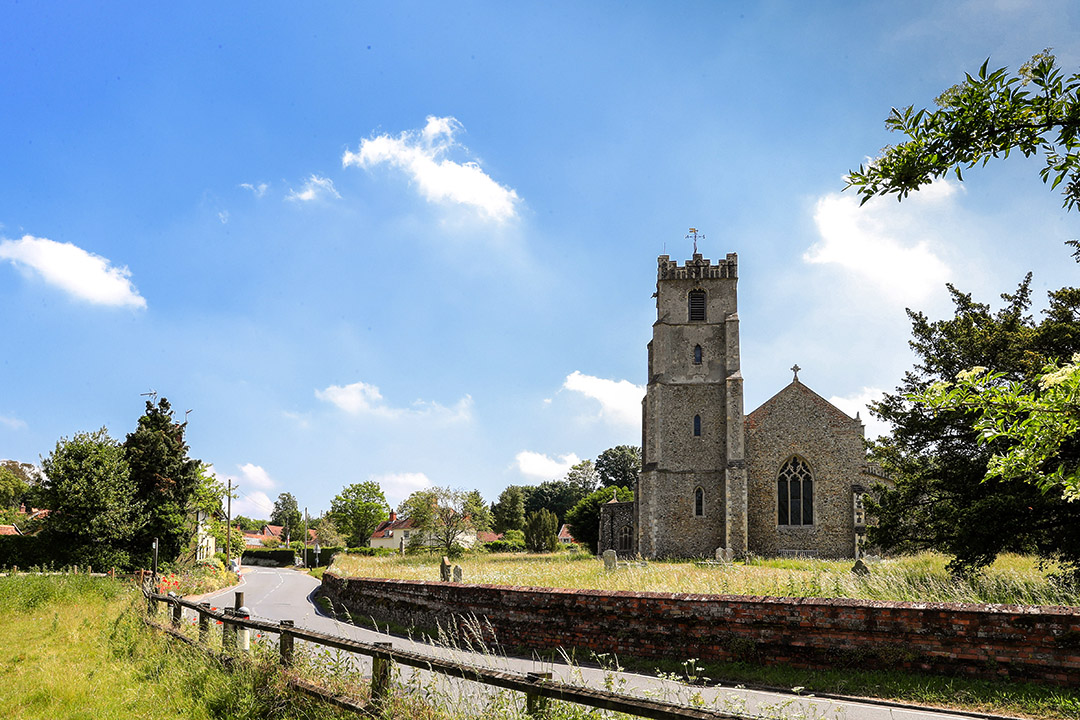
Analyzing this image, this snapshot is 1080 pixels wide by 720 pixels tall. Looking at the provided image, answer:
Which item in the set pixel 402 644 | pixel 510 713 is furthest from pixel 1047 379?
pixel 402 644

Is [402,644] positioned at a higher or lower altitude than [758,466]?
lower

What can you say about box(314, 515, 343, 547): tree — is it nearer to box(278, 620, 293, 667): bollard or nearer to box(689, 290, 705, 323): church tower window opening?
box(689, 290, 705, 323): church tower window opening

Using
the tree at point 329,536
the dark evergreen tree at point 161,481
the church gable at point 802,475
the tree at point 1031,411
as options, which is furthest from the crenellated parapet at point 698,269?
the tree at point 329,536

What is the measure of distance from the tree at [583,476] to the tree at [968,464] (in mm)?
74666

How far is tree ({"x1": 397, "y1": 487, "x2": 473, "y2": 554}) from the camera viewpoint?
46906 millimetres

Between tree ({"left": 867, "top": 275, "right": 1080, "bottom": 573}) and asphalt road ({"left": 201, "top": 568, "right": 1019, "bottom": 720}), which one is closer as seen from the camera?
asphalt road ({"left": 201, "top": 568, "right": 1019, "bottom": 720})

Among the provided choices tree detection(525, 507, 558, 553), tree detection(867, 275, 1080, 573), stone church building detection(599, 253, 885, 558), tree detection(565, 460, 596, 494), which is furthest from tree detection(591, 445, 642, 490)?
tree detection(867, 275, 1080, 573)

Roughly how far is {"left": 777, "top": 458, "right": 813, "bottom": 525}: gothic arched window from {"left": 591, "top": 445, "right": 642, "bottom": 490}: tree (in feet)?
160

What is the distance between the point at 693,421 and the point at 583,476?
2178 inches

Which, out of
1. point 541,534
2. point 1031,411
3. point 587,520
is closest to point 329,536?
point 541,534

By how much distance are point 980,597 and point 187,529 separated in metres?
30.9

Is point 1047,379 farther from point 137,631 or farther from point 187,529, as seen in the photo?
point 187,529

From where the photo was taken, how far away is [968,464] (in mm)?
15305

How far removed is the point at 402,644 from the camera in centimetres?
1328
